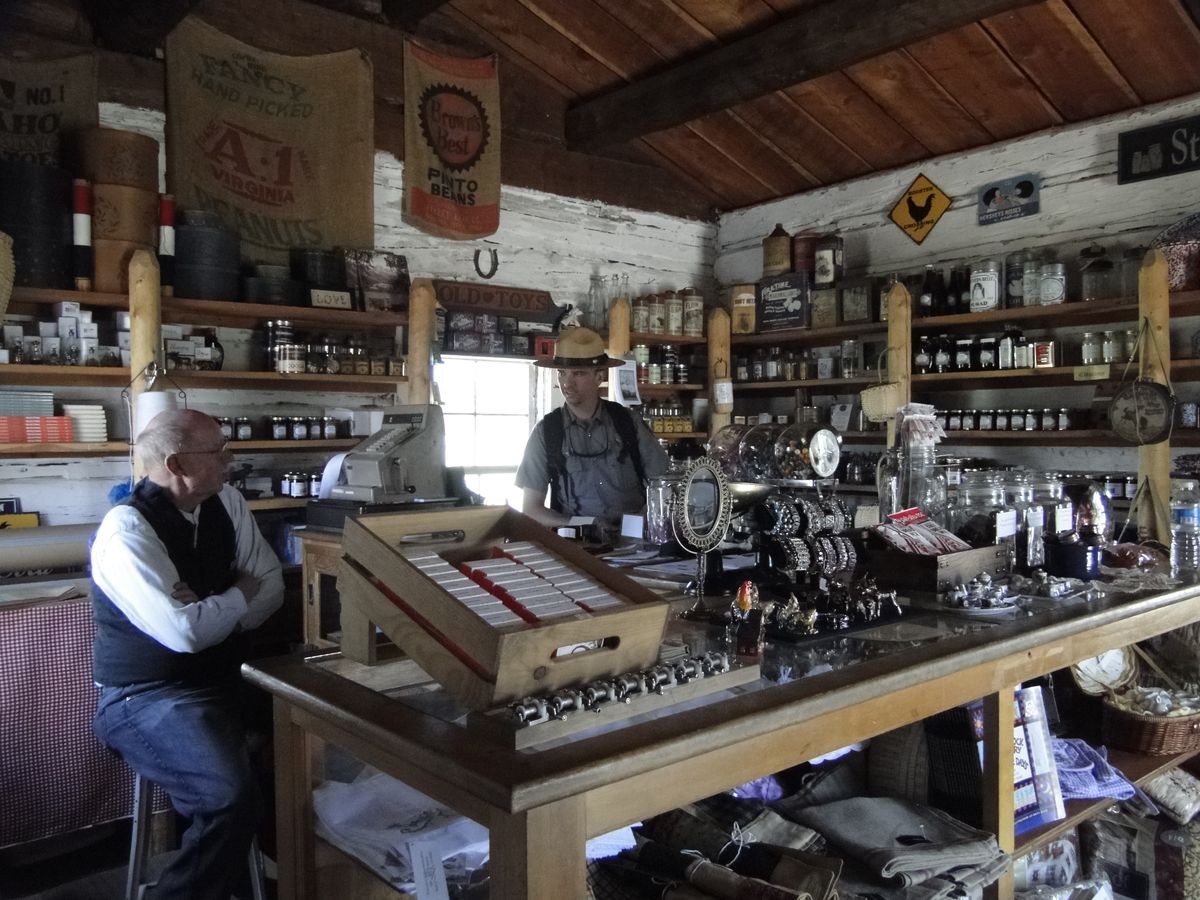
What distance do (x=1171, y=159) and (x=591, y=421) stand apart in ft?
10.8

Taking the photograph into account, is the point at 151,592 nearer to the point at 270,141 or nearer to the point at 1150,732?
the point at 1150,732

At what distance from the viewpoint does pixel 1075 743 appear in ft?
7.66

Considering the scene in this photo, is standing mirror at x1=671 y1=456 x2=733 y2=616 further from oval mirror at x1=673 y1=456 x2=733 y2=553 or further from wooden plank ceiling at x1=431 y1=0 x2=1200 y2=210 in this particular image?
wooden plank ceiling at x1=431 y1=0 x2=1200 y2=210

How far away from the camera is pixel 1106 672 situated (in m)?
2.57

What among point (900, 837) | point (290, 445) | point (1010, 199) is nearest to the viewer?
point (900, 837)

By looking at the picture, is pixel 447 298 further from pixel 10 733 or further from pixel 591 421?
pixel 10 733

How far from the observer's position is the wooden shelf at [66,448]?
3.71 meters

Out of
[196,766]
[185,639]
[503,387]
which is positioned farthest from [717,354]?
[196,766]

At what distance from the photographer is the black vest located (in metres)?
2.58

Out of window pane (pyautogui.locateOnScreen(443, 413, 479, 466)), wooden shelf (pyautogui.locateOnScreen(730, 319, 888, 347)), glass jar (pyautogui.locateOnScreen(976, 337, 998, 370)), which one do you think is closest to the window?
window pane (pyautogui.locateOnScreen(443, 413, 479, 466))

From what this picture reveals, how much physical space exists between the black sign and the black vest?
473 cm

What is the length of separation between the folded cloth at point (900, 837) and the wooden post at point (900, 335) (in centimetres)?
358

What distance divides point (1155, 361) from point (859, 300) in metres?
1.72

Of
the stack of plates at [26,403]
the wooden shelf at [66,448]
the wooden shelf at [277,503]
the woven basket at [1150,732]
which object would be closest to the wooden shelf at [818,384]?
the wooden shelf at [277,503]
